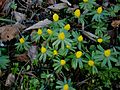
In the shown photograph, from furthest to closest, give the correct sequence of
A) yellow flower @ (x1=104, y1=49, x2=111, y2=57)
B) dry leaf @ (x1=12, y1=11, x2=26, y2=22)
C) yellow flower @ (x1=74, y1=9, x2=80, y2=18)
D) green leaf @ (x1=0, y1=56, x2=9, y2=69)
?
dry leaf @ (x1=12, y1=11, x2=26, y2=22)
yellow flower @ (x1=74, y1=9, x2=80, y2=18)
green leaf @ (x1=0, y1=56, x2=9, y2=69)
yellow flower @ (x1=104, y1=49, x2=111, y2=57)

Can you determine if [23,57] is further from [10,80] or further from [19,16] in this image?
[19,16]

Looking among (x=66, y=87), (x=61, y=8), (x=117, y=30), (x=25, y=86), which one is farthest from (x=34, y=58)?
(x=117, y=30)

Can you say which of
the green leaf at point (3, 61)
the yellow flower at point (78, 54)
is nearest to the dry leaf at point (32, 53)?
the green leaf at point (3, 61)

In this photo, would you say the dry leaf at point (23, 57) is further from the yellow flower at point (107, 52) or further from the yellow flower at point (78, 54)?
the yellow flower at point (107, 52)

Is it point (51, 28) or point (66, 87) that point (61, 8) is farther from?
point (66, 87)

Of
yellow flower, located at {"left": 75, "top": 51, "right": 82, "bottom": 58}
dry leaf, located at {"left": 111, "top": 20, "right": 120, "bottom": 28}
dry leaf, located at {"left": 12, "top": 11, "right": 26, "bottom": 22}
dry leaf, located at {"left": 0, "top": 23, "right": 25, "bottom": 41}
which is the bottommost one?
yellow flower, located at {"left": 75, "top": 51, "right": 82, "bottom": 58}

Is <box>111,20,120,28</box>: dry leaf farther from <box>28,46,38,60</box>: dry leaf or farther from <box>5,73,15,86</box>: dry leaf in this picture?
<box>5,73,15,86</box>: dry leaf

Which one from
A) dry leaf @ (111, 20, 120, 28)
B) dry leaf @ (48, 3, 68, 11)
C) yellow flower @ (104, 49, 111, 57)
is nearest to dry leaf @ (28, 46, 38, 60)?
dry leaf @ (48, 3, 68, 11)

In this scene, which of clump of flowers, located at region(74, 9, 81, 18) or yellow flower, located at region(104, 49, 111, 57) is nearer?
yellow flower, located at region(104, 49, 111, 57)
